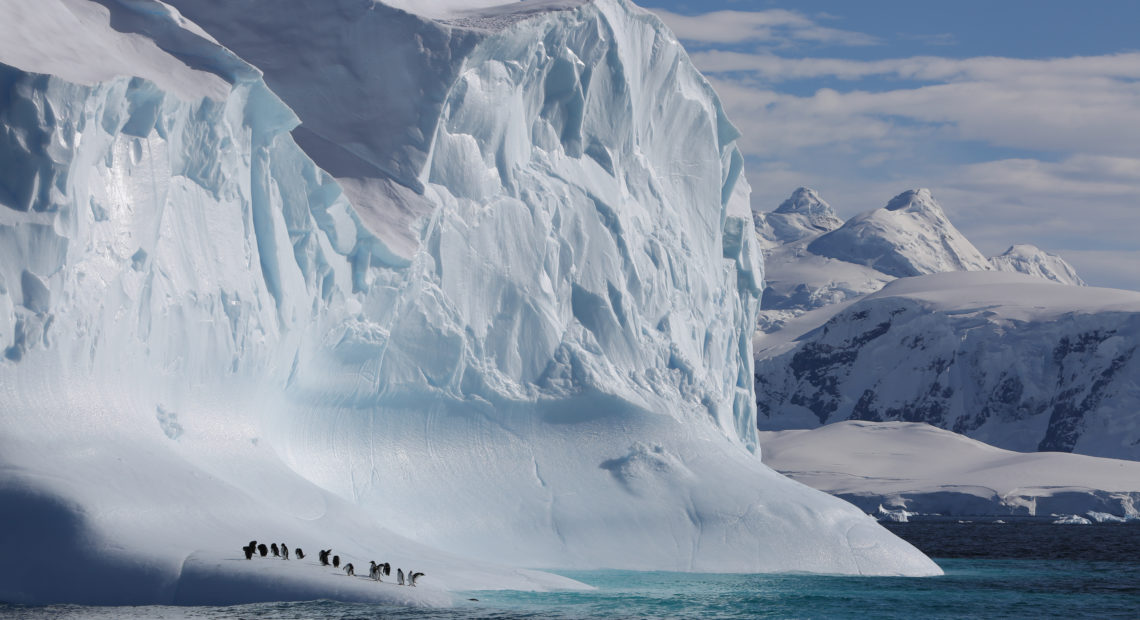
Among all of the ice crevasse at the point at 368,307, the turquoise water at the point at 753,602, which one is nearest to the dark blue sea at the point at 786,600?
the turquoise water at the point at 753,602

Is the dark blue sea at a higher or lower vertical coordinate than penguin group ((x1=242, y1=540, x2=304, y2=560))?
lower

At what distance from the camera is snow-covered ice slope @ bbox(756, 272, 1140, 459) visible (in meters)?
122

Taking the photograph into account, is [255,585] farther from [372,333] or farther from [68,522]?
[372,333]

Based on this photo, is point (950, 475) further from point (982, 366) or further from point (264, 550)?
point (264, 550)

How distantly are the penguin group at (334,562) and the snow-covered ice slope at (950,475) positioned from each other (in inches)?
2380

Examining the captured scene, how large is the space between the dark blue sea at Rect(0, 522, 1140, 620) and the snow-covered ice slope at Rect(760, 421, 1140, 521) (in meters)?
42.7

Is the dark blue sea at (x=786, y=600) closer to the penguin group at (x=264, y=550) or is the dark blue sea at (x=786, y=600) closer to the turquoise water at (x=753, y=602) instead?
the turquoise water at (x=753, y=602)

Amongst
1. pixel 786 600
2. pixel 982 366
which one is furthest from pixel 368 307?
pixel 982 366

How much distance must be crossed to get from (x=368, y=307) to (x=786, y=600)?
10.4 metres

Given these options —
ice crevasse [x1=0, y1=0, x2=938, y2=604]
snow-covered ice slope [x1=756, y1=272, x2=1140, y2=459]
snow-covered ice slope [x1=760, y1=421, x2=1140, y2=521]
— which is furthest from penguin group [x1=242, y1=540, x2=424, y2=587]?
snow-covered ice slope [x1=756, y1=272, x2=1140, y2=459]

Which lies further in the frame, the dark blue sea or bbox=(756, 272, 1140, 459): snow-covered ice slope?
bbox=(756, 272, 1140, 459): snow-covered ice slope

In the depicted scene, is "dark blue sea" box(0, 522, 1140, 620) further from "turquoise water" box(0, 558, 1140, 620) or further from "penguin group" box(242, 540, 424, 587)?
"penguin group" box(242, 540, 424, 587)

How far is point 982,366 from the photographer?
132125 mm

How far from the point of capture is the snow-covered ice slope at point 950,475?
78438mm
